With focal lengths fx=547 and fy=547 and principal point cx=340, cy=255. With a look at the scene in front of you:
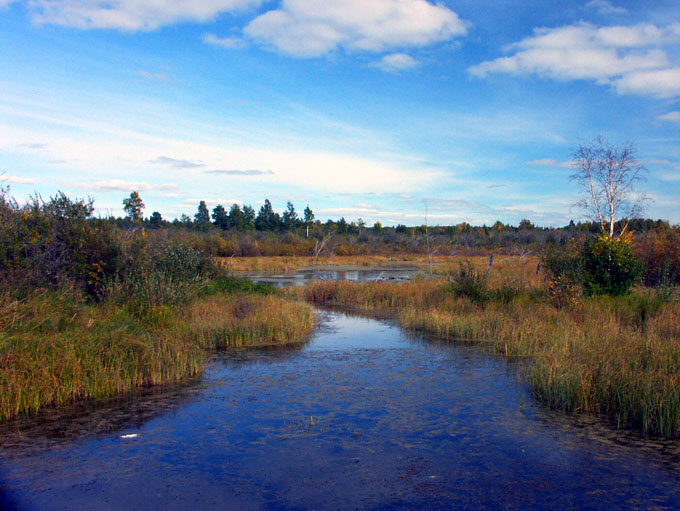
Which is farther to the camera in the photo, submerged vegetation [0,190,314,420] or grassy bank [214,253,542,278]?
grassy bank [214,253,542,278]

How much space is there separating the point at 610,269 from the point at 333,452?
1289 centimetres

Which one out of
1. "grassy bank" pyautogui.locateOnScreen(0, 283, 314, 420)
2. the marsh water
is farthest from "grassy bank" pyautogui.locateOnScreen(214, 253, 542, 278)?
"grassy bank" pyautogui.locateOnScreen(0, 283, 314, 420)

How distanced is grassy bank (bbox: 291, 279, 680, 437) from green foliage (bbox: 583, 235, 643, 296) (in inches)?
23.5

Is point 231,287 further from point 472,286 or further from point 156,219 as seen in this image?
point 156,219

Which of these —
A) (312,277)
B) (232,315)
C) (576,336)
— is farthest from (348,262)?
(576,336)

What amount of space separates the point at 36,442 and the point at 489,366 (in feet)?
26.5

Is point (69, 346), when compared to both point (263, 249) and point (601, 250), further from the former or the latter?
point (263, 249)

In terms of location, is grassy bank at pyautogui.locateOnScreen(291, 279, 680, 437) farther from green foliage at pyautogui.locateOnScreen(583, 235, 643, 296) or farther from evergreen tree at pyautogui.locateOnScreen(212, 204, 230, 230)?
evergreen tree at pyautogui.locateOnScreen(212, 204, 230, 230)

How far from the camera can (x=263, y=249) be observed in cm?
5569

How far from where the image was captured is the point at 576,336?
11297 mm

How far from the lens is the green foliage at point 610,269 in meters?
16.2

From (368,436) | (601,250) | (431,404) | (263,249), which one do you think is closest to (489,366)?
(431,404)

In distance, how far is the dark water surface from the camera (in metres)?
5.48

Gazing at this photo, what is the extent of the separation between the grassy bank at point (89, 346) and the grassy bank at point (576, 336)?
6.06 m
